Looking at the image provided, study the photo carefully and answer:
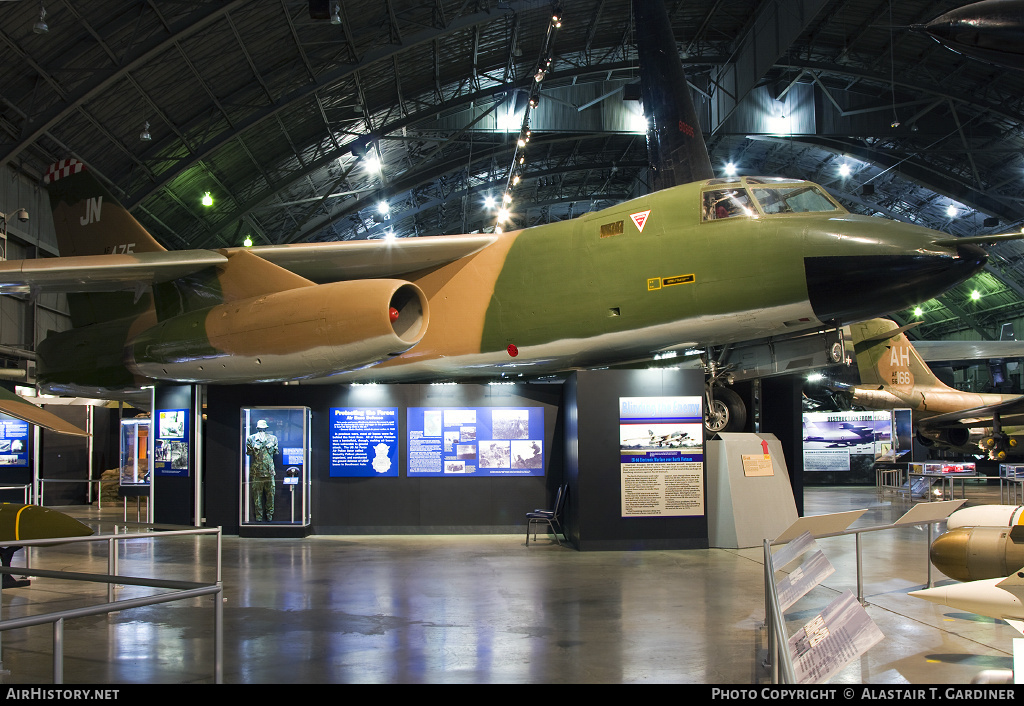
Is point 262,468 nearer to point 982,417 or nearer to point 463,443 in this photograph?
point 463,443

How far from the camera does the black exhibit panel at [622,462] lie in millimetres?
10922

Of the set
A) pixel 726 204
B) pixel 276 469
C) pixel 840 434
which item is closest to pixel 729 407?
pixel 726 204

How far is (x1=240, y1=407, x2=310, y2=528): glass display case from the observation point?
501 inches

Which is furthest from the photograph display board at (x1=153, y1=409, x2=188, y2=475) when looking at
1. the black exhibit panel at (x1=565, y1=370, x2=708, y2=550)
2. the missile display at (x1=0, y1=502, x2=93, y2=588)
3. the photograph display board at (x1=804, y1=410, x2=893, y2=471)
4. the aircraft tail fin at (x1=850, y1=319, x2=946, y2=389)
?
the photograph display board at (x1=804, y1=410, x2=893, y2=471)

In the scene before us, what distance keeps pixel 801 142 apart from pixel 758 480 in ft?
75.3

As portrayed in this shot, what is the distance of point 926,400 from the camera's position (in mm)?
23953

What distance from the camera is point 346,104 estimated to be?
976 inches

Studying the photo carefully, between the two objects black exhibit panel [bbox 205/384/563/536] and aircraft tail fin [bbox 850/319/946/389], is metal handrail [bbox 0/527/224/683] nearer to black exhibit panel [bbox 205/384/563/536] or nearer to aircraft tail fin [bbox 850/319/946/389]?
black exhibit panel [bbox 205/384/563/536]

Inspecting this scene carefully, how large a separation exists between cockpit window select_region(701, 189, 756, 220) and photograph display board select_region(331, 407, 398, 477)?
6.53 meters


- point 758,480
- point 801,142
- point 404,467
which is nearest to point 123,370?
point 404,467

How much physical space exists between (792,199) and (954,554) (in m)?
3.95

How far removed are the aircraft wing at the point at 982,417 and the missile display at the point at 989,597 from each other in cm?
1941

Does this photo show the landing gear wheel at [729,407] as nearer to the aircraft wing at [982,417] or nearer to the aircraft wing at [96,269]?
the aircraft wing at [96,269]

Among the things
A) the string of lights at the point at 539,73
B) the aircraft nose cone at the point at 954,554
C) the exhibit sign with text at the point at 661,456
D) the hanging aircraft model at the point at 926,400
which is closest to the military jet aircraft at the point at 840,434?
the hanging aircraft model at the point at 926,400
